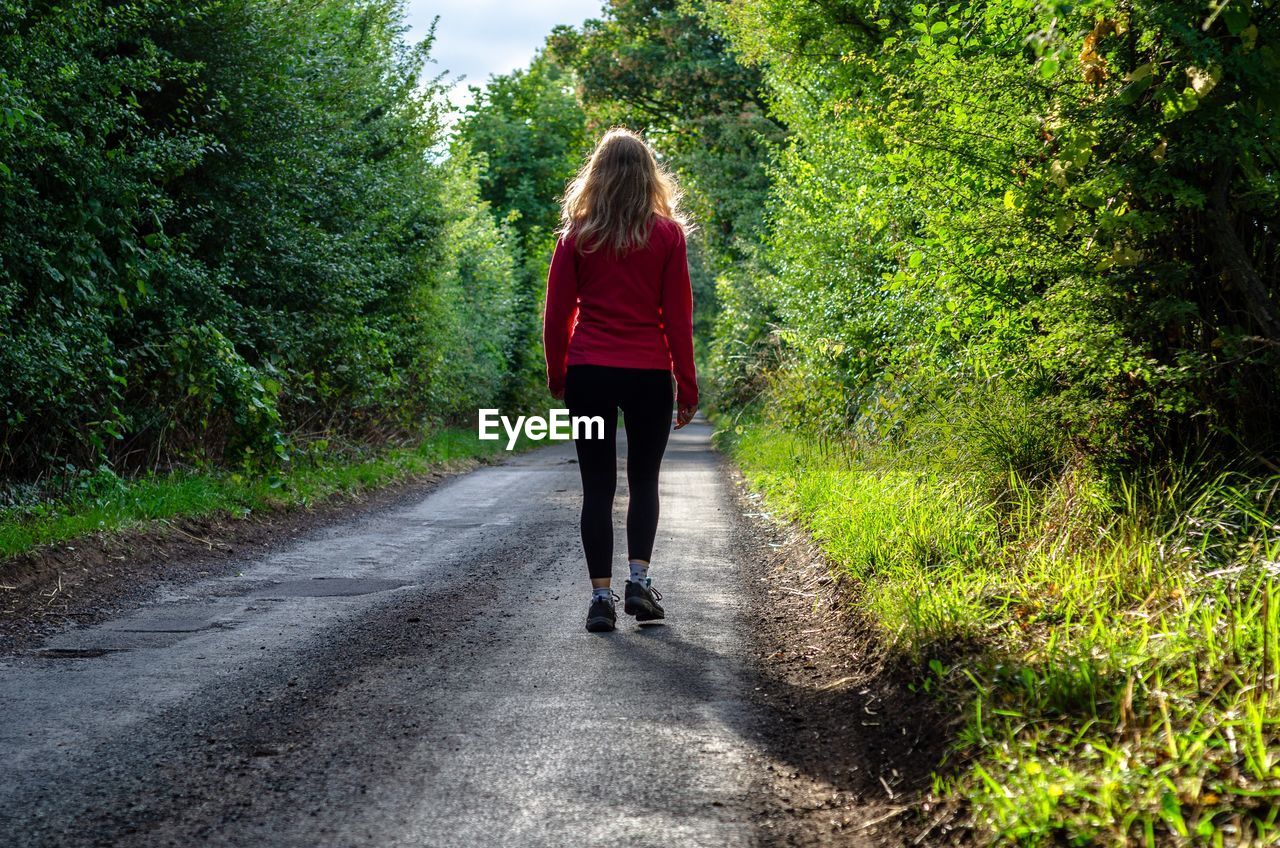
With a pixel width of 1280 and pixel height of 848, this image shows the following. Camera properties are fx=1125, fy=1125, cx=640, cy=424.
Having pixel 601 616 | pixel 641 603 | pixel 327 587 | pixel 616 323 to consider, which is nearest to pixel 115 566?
pixel 327 587

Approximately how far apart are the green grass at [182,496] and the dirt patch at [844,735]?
15.2 feet

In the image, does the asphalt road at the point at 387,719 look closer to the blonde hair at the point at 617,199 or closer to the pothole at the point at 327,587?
the pothole at the point at 327,587

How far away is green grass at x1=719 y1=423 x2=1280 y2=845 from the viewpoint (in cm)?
268

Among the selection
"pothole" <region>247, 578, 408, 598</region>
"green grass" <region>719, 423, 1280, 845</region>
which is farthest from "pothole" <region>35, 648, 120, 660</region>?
"green grass" <region>719, 423, 1280, 845</region>

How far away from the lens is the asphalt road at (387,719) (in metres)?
3.06

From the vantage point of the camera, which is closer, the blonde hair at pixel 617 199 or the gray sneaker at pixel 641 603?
the blonde hair at pixel 617 199

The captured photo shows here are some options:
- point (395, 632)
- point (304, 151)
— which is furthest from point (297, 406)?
point (395, 632)

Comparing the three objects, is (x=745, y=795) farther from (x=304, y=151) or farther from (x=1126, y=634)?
(x=304, y=151)

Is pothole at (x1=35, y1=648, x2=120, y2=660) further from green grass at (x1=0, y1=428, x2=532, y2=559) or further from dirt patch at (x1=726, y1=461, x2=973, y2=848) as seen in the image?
dirt patch at (x1=726, y1=461, x2=973, y2=848)

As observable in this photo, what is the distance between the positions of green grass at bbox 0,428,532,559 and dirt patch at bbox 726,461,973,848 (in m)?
4.62

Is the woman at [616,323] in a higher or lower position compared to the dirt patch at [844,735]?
higher

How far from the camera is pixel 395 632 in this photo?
5.40 m

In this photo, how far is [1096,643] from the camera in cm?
370

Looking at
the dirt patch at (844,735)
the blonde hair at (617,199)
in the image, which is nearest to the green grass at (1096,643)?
Answer: the dirt patch at (844,735)
